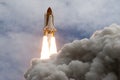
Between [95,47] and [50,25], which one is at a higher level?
[50,25]

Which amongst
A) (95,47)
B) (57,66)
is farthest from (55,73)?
(95,47)

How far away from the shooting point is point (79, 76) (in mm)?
46094

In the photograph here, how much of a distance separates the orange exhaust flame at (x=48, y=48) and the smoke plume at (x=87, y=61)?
2.20 metres

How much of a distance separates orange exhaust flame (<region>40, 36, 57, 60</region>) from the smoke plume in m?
2.20

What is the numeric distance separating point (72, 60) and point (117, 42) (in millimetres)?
5107

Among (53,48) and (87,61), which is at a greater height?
(53,48)

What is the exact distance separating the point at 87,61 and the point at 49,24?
7129 mm

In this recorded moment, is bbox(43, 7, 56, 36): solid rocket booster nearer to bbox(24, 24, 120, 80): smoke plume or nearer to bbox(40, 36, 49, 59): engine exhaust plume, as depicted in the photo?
bbox(40, 36, 49, 59): engine exhaust plume

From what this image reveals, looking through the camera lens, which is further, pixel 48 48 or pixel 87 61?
pixel 48 48

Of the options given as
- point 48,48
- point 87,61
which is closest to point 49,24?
point 48,48

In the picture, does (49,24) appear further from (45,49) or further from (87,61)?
(87,61)

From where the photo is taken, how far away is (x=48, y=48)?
52031 mm

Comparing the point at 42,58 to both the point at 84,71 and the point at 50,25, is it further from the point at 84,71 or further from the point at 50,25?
the point at 84,71

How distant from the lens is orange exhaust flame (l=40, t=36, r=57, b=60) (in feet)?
169
